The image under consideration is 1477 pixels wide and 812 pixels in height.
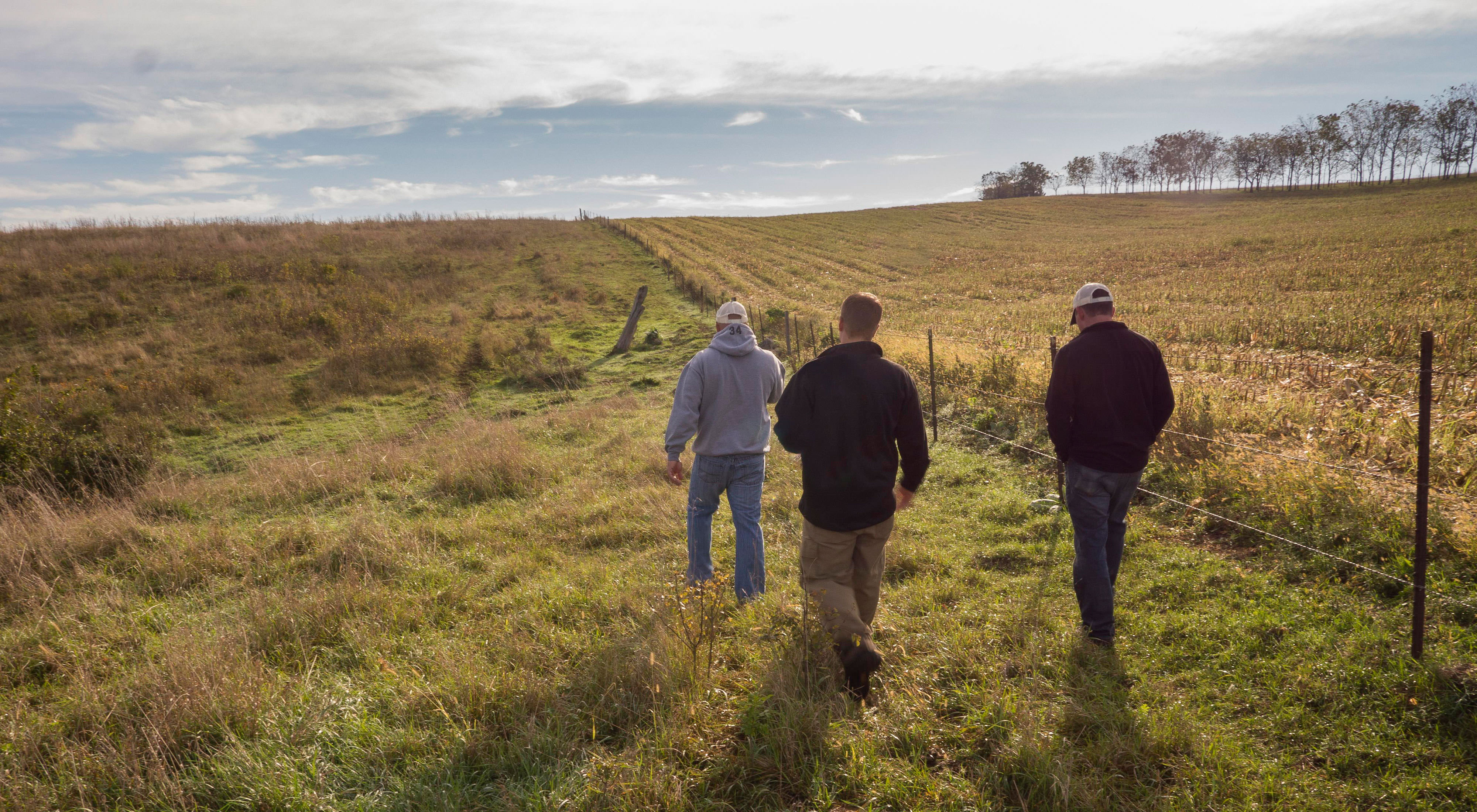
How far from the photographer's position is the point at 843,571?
3.80 m

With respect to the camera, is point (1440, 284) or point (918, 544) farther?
point (1440, 284)

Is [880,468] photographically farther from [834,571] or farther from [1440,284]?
[1440,284]

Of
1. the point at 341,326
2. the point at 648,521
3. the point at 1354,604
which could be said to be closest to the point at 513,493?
the point at 648,521

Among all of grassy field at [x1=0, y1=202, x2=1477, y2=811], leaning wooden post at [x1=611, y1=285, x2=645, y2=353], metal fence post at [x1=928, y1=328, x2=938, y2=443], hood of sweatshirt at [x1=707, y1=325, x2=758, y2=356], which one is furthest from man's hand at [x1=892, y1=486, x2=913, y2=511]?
leaning wooden post at [x1=611, y1=285, x2=645, y2=353]

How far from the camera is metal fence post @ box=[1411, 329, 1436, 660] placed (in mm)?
3703

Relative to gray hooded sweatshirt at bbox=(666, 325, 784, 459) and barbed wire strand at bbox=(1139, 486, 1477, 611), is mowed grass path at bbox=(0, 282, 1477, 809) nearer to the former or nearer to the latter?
barbed wire strand at bbox=(1139, 486, 1477, 611)

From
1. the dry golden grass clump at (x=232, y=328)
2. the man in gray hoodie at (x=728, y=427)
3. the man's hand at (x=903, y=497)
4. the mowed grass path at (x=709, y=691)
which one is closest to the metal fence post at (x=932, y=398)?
the mowed grass path at (x=709, y=691)

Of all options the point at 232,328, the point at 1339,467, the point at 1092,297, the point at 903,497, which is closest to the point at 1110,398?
the point at 1092,297

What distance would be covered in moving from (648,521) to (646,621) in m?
2.38

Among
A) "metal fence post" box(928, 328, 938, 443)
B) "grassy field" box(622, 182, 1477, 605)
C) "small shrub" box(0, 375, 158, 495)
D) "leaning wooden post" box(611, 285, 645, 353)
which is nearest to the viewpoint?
"grassy field" box(622, 182, 1477, 605)

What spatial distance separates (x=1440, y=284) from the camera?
64.3ft

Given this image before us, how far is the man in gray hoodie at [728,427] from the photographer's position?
4582 mm

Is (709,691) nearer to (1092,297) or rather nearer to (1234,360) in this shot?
(1092,297)

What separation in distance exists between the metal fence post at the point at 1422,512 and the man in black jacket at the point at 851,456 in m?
2.77
